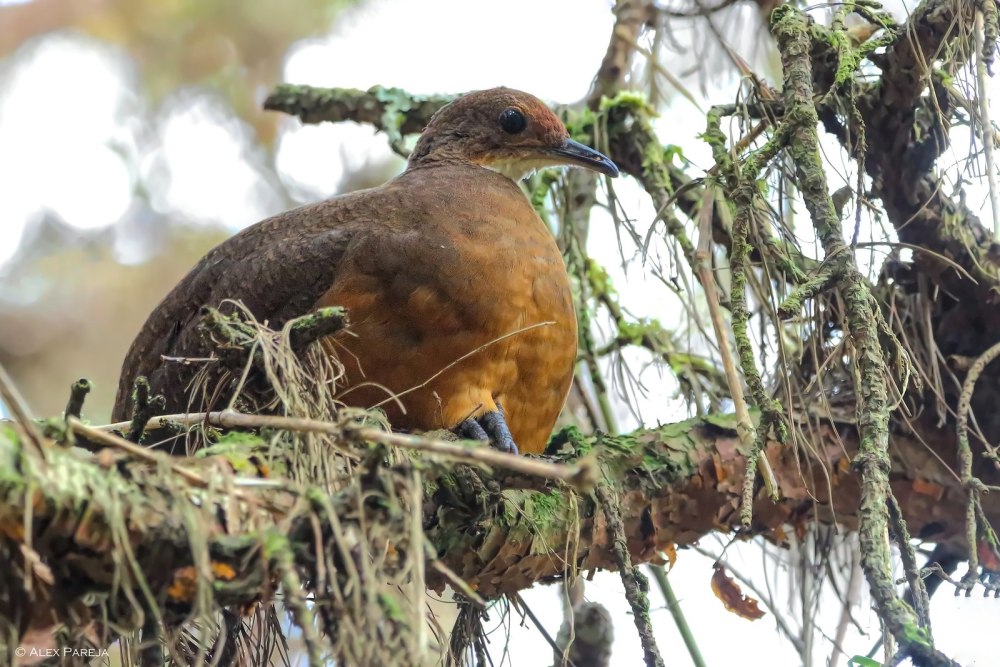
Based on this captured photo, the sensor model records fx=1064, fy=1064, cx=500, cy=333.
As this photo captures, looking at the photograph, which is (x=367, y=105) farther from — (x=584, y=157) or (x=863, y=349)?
(x=863, y=349)

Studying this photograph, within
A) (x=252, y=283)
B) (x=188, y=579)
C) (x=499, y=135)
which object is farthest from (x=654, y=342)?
(x=188, y=579)

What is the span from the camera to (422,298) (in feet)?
10.5

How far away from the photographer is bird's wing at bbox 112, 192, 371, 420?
3.44 metres

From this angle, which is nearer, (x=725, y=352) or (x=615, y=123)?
(x=725, y=352)

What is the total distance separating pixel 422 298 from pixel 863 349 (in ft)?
4.52

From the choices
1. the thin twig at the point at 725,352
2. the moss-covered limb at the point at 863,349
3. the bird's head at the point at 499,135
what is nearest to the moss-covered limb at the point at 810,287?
the moss-covered limb at the point at 863,349

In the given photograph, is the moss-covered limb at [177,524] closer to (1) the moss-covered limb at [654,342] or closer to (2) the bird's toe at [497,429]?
(2) the bird's toe at [497,429]

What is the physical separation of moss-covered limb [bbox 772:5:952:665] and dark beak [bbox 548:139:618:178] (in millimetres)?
1192

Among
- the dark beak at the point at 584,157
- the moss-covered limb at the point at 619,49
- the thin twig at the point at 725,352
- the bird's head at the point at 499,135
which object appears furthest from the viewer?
the moss-covered limb at the point at 619,49

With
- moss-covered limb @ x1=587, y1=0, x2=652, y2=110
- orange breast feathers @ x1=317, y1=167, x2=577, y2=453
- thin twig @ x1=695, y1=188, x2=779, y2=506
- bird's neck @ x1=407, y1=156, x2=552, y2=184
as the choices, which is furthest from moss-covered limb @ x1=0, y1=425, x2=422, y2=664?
moss-covered limb @ x1=587, y1=0, x2=652, y2=110

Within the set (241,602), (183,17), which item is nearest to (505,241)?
(241,602)

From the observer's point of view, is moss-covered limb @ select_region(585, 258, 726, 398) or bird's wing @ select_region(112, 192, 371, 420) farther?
moss-covered limb @ select_region(585, 258, 726, 398)

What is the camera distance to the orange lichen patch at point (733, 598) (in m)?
3.41

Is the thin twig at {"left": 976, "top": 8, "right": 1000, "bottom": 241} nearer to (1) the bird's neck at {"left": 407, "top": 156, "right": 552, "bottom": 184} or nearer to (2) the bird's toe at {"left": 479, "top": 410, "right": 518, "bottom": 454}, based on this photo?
(2) the bird's toe at {"left": 479, "top": 410, "right": 518, "bottom": 454}
